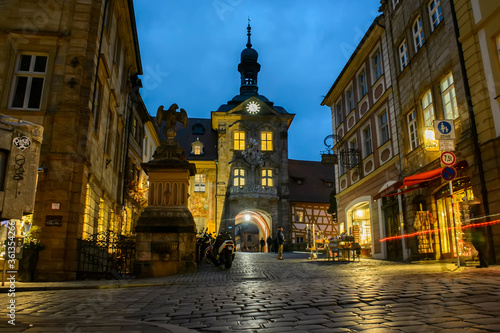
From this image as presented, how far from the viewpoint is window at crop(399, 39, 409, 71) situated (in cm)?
1591

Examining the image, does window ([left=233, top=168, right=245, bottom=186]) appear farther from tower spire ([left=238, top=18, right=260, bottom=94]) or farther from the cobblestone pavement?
the cobblestone pavement

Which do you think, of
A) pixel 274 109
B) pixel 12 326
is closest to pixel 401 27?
pixel 12 326

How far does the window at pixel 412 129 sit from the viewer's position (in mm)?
14891

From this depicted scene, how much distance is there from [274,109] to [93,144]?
2724 cm

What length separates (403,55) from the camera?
16219mm

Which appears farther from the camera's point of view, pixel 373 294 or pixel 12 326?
pixel 373 294

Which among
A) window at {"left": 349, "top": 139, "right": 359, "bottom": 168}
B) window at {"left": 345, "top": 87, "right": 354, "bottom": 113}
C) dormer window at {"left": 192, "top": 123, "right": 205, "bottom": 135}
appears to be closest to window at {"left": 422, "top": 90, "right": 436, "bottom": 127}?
window at {"left": 349, "top": 139, "right": 359, "bottom": 168}

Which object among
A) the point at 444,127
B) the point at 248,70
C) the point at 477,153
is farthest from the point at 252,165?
the point at 444,127

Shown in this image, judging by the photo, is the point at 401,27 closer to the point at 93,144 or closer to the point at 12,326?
the point at 93,144

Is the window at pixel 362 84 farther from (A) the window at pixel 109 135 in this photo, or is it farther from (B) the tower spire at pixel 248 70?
(B) the tower spire at pixel 248 70

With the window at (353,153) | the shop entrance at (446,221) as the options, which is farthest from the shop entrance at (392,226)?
the window at (353,153)

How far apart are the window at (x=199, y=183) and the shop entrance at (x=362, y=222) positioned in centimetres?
1915

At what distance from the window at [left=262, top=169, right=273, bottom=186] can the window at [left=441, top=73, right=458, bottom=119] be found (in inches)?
996

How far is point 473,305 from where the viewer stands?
4.23 meters
